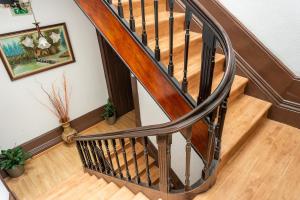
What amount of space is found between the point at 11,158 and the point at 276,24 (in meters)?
4.14

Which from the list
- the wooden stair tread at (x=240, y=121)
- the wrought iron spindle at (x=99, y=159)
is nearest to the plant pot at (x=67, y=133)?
the wrought iron spindle at (x=99, y=159)

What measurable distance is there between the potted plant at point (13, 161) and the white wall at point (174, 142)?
7.18 feet

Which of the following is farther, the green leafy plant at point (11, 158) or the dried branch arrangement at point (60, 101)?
the dried branch arrangement at point (60, 101)

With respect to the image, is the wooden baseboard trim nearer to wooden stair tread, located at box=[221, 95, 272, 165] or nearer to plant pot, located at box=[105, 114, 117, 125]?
plant pot, located at box=[105, 114, 117, 125]

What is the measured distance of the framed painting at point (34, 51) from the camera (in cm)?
340

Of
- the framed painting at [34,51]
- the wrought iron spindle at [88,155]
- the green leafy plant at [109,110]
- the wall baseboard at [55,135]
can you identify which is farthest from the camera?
the green leafy plant at [109,110]

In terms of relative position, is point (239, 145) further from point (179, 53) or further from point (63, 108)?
point (63, 108)

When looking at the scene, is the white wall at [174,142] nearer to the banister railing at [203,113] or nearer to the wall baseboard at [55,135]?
the banister railing at [203,113]

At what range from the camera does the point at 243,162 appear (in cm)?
180

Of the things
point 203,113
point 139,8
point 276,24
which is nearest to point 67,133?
point 139,8

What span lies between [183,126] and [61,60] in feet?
11.2

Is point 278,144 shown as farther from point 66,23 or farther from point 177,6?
point 66,23

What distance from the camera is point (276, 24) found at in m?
2.07

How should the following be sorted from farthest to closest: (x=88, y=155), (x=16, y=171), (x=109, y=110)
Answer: (x=109, y=110)
(x=16, y=171)
(x=88, y=155)
